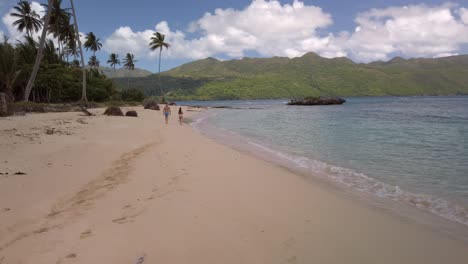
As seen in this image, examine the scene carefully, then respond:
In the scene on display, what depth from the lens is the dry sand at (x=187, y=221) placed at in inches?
132

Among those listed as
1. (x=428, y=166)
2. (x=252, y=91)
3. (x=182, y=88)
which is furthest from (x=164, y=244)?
(x=182, y=88)

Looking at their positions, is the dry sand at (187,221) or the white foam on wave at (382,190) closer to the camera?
the dry sand at (187,221)

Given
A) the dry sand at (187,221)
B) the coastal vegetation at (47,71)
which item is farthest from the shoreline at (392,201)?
the coastal vegetation at (47,71)

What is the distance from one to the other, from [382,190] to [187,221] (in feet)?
15.6

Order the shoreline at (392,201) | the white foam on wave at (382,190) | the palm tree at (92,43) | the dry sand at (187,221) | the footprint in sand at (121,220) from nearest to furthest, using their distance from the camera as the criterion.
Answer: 1. the dry sand at (187,221)
2. the footprint in sand at (121,220)
3. the shoreline at (392,201)
4. the white foam on wave at (382,190)
5. the palm tree at (92,43)

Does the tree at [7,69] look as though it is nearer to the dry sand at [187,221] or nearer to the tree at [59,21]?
the tree at [59,21]

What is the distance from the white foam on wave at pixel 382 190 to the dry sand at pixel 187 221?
1110 mm

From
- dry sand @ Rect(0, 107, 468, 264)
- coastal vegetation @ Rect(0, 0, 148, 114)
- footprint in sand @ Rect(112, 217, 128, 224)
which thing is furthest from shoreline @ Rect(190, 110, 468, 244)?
coastal vegetation @ Rect(0, 0, 148, 114)

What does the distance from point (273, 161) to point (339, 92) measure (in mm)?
183182

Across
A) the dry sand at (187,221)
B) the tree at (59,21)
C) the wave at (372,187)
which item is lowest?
the wave at (372,187)

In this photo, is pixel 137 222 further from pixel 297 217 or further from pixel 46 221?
pixel 297 217

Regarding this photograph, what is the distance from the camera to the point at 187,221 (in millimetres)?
4223

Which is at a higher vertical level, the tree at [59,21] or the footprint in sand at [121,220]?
the tree at [59,21]

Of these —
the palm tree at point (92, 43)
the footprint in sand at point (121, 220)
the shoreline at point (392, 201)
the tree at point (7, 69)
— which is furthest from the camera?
the palm tree at point (92, 43)
